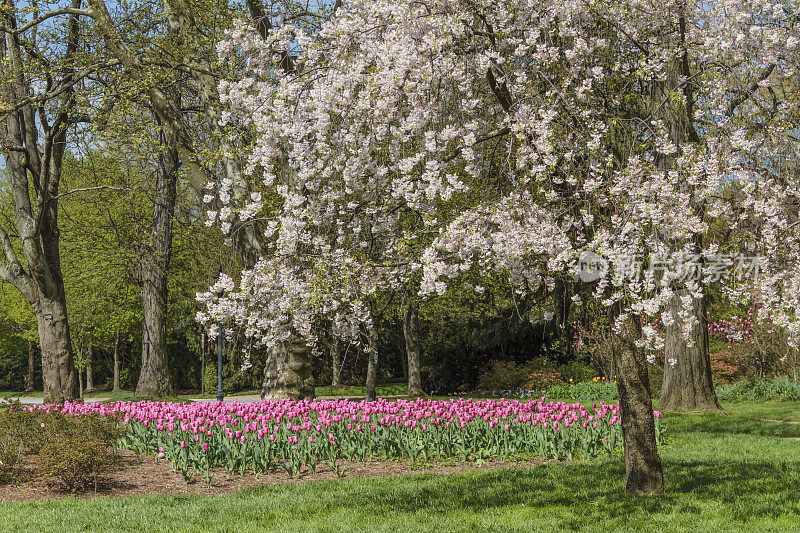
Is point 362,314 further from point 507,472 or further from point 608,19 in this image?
point 608,19

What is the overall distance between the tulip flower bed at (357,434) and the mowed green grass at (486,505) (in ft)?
2.37

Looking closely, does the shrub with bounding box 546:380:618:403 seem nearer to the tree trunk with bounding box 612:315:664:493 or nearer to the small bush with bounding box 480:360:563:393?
the small bush with bounding box 480:360:563:393

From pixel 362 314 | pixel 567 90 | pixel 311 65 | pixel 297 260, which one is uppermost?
pixel 311 65

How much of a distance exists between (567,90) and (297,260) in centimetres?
Answer: 289

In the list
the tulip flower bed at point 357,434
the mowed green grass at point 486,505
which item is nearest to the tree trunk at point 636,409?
the mowed green grass at point 486,505

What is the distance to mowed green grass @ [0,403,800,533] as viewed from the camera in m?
5.31

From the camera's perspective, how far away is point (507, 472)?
754 centimetres

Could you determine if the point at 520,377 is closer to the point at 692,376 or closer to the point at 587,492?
the point at 692,376

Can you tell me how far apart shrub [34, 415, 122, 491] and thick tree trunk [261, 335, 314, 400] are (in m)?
3.03

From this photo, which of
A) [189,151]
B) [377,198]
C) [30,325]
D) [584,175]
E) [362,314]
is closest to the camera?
[584,175]

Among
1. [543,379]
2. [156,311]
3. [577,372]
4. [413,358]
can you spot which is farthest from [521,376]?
[156,311]

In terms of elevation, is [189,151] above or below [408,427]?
above

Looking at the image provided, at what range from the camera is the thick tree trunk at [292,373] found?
10.5 meters

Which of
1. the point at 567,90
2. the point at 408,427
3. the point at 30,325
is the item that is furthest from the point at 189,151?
the point at 30,325
